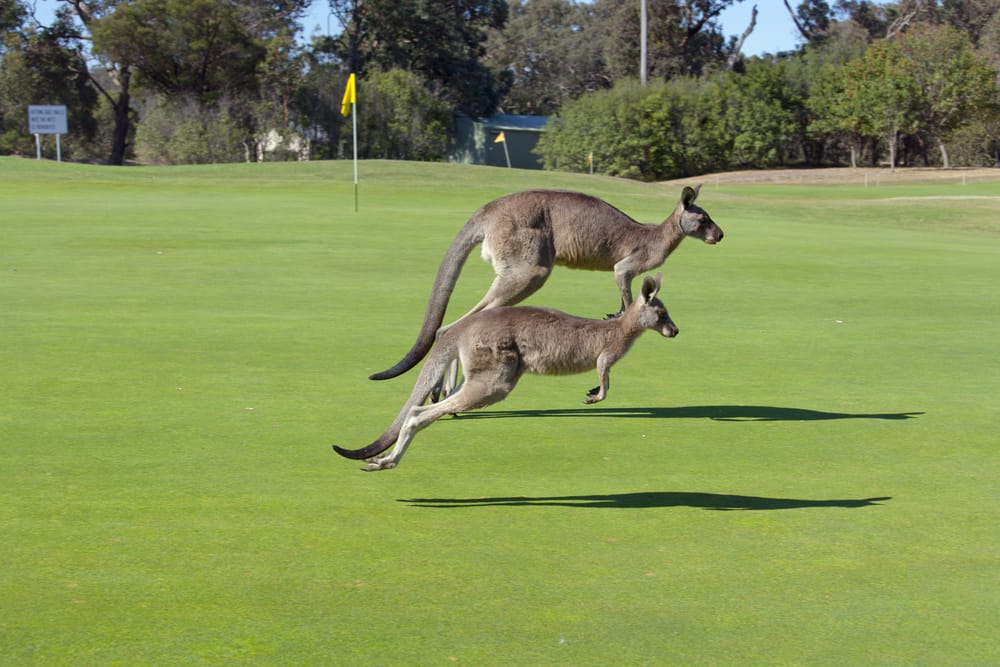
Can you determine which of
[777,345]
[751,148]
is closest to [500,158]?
[751,148]

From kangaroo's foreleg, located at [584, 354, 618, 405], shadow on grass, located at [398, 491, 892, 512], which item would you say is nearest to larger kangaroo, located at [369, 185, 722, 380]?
kangaroo's foreleg, located at [584, 354, 618, 405]

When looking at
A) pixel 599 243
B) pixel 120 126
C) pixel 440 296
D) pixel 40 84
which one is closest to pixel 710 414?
pixel 599 243

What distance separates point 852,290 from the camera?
1873cm

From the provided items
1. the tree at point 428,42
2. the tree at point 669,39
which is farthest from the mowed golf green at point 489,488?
the tree at point 669,39

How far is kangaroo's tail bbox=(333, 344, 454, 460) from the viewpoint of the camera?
7.38m

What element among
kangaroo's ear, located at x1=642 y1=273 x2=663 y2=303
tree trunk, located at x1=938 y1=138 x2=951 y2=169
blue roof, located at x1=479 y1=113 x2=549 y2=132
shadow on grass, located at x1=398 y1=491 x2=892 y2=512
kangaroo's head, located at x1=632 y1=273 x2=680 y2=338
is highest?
blue roof, located at x1=479 y1=113 x2=549 y2=132

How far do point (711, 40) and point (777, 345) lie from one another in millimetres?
78623

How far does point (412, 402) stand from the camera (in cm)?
755

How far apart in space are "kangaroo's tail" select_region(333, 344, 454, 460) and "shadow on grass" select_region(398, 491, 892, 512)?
0.37 m

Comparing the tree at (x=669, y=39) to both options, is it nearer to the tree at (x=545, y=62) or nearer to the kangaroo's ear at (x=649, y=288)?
the tree at (x=545, y=62)

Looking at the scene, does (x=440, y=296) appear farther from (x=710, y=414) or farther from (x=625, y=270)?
(x=710, y=414)

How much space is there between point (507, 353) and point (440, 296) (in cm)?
259

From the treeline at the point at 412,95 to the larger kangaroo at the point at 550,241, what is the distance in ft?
187

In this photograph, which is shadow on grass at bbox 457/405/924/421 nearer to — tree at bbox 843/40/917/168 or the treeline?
the treeline
